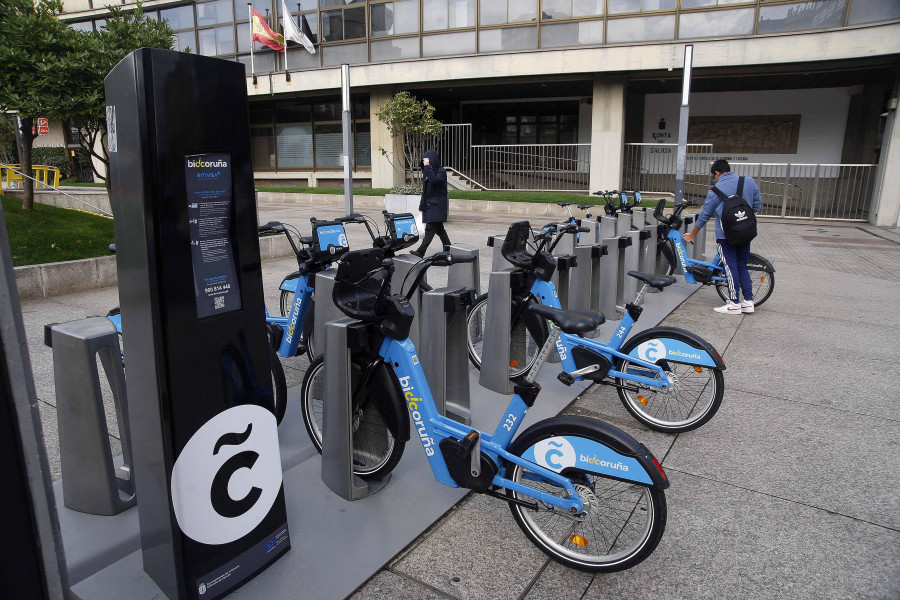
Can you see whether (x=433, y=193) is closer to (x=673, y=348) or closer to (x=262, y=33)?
(x=673, y=348)

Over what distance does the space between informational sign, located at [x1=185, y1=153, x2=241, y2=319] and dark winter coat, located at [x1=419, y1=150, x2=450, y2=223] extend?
795 cm

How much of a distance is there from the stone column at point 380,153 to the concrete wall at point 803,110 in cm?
1047

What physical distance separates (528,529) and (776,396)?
284 centimetres

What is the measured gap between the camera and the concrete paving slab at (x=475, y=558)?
2557 millimetres

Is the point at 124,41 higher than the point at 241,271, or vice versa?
the point at 124,41

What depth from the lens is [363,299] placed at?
2.92m

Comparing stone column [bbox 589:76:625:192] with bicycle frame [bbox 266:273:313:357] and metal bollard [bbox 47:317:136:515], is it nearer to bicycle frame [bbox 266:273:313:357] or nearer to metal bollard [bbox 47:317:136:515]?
bicycle frame [bbox 266:273:313:357]

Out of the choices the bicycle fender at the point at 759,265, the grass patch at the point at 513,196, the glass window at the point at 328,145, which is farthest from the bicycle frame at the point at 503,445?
the glass window at the point at 328,145

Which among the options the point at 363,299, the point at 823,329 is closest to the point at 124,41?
the point at 363,299

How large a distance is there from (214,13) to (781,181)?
21.2 m

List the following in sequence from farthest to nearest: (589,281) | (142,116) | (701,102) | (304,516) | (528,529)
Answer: (701,102) → (589,281) → (304,516) → (528,529) → (142,116)

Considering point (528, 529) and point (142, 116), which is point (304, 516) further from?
point (142, 116)

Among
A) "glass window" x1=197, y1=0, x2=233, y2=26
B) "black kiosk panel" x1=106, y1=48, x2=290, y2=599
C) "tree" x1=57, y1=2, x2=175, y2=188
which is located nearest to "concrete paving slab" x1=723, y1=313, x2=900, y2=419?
"black kiosk panel" x1=106, y1=48, x2=290, y2=599

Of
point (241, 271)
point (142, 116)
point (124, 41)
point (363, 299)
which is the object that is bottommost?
point (363, 299)
